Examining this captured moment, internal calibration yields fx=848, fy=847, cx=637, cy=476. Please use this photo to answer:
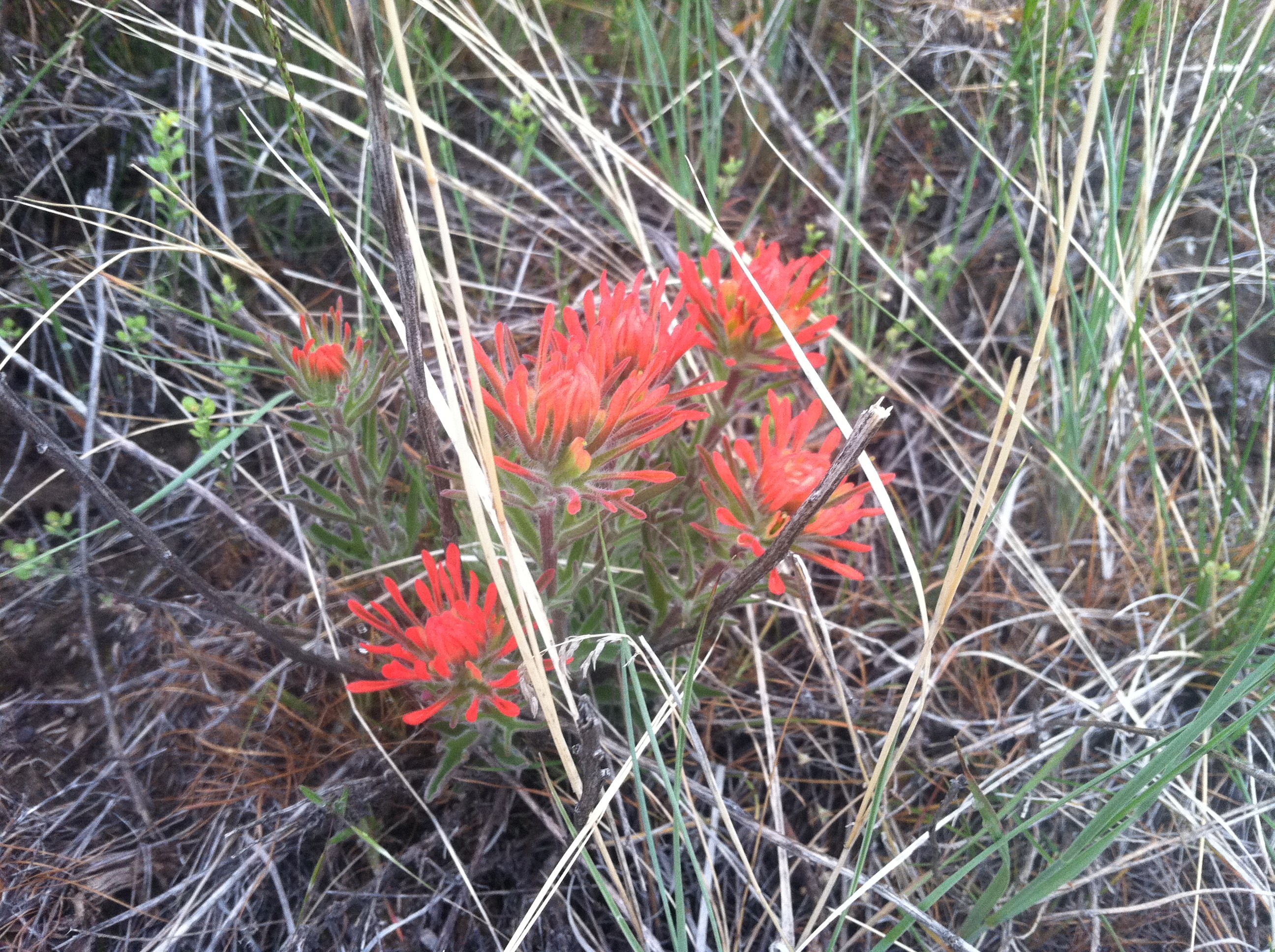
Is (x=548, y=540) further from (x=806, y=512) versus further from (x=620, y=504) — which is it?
(x=806, y=512)

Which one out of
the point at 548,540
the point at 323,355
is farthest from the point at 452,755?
the point at 323,355

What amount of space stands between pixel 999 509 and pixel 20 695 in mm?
1731

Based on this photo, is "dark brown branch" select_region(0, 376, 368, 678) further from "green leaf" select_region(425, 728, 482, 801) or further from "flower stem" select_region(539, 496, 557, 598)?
"flower stem" select_region(539, 496, 557, 598)

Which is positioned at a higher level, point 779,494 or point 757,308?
point 757,308

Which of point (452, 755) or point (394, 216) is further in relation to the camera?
point (452, 755)

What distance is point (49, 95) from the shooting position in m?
1.64

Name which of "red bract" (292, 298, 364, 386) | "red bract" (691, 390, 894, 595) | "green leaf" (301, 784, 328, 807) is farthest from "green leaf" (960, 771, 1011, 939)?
"red bract" (292, 298, 364, 386)

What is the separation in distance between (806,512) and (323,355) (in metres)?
0.67

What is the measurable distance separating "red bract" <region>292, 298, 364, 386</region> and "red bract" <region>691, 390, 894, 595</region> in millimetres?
515

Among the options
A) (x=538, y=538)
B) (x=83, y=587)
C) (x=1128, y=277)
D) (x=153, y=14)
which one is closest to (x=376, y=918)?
(x=538, y=538)

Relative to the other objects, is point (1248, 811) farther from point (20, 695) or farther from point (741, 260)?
point (20, 695)

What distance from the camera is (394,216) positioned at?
0.93m

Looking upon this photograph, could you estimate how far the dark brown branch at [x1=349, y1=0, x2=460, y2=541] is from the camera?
2.74ft

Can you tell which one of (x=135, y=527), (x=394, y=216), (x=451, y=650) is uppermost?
(x=394, y=216)
